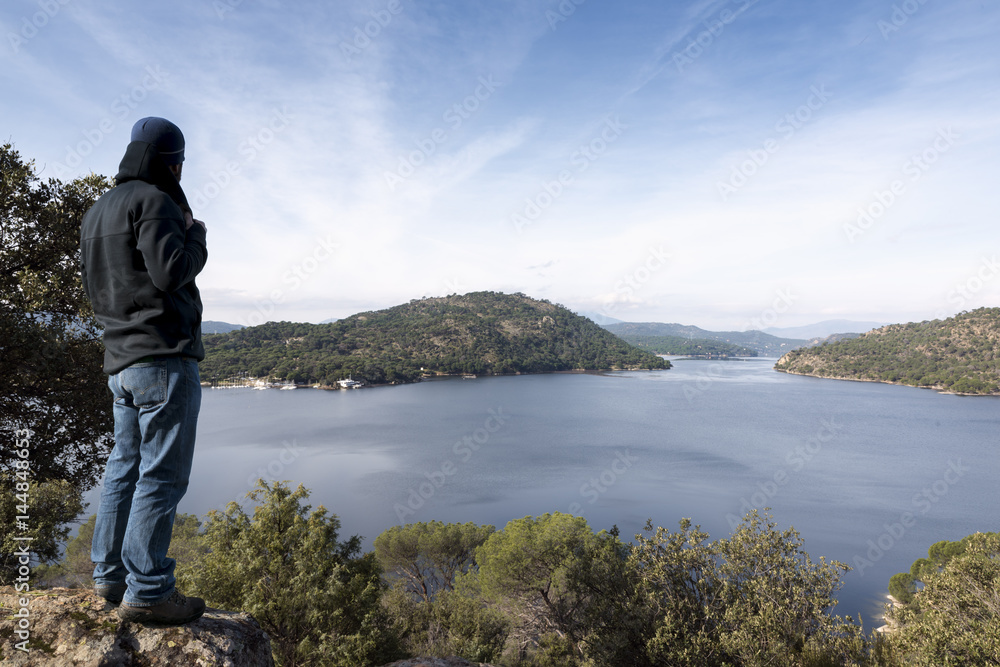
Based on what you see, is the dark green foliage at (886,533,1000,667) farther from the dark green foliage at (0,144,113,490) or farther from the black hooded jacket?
the dark green foliage at (0,144,113,490)

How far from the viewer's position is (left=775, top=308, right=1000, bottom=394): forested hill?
93.8 m

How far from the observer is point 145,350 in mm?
2213

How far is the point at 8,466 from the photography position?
548 centimetres

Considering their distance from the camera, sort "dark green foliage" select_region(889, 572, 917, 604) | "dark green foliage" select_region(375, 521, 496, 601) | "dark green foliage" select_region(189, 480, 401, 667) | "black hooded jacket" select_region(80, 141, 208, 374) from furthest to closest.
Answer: "dark green foliage" select_region(889, 572, 917, 604), "dark green foliage" select_region(375, 521, 496, 601), "dark green foliage" select_region(189, 480, 401, 667), "black hooded jacket" select_region(80, 141, 208, 374)

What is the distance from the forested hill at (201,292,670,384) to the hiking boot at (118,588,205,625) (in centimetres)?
9511

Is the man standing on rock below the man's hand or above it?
below

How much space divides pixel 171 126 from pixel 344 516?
108ft

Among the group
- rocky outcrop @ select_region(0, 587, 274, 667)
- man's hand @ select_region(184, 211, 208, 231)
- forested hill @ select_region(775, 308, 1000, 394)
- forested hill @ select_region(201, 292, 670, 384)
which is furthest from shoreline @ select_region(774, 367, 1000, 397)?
man's hand @ select_region(184, 211, 208, 231)

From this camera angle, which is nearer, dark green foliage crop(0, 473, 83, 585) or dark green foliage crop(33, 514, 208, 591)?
dark green foliage crop(0, 473, 83, 585)

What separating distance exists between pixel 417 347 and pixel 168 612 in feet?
397

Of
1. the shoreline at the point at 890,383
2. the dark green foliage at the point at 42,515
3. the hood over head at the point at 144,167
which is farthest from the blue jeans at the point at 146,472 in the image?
the shoreline at the point at 890,383

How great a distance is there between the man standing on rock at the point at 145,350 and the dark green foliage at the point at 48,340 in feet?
13.4

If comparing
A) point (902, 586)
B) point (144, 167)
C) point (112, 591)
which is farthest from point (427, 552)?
point (902, 586)

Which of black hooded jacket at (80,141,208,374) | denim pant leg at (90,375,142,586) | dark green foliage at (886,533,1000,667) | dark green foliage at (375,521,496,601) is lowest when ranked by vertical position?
dark green foliage at (375,521,496,601)
